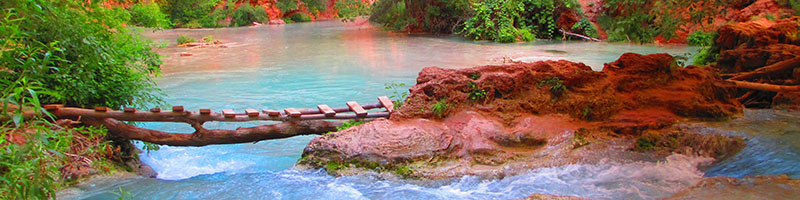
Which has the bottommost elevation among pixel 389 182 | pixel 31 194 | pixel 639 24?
pixel 389 182

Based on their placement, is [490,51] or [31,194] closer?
[31,194]

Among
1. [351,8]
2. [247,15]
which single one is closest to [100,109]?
[351,8]

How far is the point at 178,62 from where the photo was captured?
14.5 meters

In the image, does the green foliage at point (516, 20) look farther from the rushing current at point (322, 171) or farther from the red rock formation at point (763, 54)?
the red rock formation at point (763, 54)

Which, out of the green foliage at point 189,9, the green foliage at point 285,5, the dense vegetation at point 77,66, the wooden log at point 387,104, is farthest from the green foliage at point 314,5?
the wooden log at point 387,104

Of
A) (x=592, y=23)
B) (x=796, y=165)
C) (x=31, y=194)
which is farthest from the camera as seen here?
(x=592, y=23)

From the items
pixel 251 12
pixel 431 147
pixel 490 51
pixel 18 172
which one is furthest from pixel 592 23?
pixel 251 12

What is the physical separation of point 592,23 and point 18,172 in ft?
61.3

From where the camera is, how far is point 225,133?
5.66m

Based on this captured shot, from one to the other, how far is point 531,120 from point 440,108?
2.68 feet

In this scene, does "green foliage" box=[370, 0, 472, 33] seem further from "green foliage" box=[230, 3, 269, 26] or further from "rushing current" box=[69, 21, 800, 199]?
"green foliage" box=[230, 3, 269, 26]

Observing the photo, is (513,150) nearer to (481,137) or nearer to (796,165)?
(481,137)

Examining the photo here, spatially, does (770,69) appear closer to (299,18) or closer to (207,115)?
(207,115)

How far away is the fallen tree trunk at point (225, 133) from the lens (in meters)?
5.60
